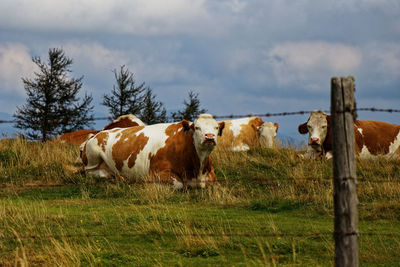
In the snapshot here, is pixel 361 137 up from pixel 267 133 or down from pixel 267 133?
down

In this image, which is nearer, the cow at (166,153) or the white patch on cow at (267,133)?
the cow at (166,153)

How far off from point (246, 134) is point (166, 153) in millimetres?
9912

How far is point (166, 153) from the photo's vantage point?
1288cm

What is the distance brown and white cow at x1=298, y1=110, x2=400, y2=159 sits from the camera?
1555 centimetres

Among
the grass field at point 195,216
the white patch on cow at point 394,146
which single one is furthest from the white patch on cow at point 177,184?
the white patch on cow at point 394,146

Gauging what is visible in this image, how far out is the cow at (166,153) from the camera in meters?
12.5

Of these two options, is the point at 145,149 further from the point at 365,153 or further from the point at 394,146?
the point at 394,146

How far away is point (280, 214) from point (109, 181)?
549cm

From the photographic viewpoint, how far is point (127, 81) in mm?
42250

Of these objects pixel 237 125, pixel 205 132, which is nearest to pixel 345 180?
pixel 205 132

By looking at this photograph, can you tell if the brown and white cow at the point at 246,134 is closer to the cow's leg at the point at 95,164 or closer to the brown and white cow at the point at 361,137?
the brown and white cow at the point at 361,137

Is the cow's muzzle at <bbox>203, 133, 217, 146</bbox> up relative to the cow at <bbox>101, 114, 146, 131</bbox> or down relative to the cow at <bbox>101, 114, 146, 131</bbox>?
down

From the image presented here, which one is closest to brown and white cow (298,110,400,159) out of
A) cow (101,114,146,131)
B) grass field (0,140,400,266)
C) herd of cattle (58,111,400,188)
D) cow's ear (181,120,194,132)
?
herd of cattle (58,111,400,188)

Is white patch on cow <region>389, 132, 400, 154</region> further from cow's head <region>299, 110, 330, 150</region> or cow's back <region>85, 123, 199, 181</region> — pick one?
cow's back <region>85, 123, 199, 181</region>
